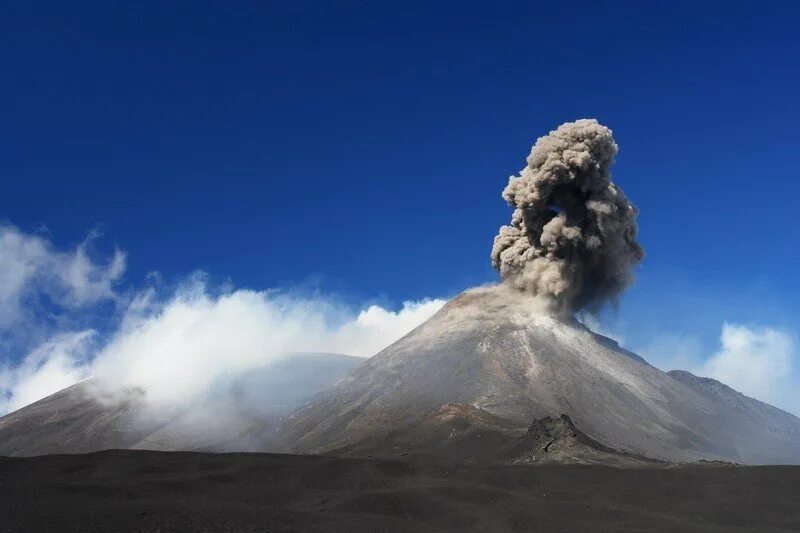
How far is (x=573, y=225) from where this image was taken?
7862cm

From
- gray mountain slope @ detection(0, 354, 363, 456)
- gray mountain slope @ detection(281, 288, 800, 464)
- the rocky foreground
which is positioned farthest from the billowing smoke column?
the rocky foreground

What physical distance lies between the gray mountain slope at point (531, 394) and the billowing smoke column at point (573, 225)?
15.4ft

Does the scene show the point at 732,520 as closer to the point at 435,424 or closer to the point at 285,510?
the point at 285,510

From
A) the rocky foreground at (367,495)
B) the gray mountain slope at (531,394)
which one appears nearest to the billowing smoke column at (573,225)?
the gray mountain slope at (531,394)

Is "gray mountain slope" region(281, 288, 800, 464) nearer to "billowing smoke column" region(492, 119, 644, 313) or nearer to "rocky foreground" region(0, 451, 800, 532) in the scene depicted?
"billowing smoke column" region(492, 119, 644, 313)

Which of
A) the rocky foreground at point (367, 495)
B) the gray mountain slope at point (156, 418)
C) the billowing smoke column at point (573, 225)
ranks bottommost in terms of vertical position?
the rocky foreground at point (367, 495)

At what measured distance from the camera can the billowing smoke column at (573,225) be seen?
77.2 metres

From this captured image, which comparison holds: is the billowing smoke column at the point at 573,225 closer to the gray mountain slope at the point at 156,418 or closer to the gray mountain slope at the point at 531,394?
the gray mountain slope at the point at 531,394

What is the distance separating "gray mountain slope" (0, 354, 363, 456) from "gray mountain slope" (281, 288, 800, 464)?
8575mm

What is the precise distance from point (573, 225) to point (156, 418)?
190 ft

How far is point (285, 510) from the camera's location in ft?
88.0

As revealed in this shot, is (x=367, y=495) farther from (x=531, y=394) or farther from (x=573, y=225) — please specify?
(x=573, y=225)

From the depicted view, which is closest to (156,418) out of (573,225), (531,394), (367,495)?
(531,394)

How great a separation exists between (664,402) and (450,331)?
25021 millimetres
